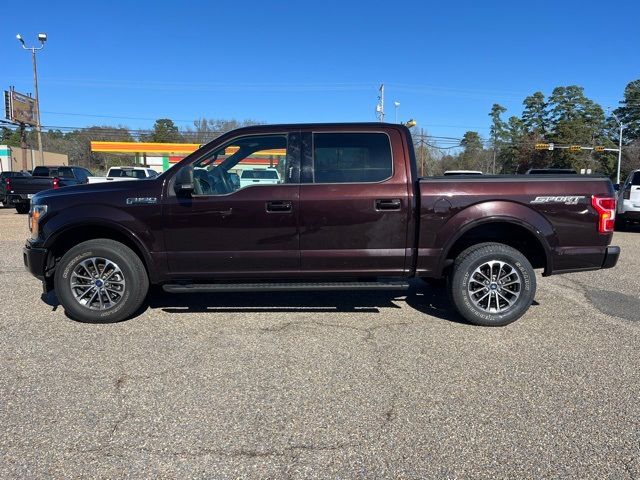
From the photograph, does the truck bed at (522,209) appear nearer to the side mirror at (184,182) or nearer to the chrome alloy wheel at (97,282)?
the side mirror at (184,182)

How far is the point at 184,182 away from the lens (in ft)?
15.4

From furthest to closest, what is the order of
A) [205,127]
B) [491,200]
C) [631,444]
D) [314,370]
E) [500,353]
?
[205,127]
[491,200]
[500,353]
[314,370]
[631,444]

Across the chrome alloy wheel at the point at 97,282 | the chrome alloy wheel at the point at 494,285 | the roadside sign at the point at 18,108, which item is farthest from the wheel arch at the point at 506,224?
the roadside sign at the point at 18,108

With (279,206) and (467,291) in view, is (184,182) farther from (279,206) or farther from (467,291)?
(467,291)

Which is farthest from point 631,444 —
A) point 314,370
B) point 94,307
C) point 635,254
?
point 635,254

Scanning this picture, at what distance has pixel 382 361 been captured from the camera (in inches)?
158

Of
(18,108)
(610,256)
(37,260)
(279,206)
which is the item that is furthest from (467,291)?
(18,108)

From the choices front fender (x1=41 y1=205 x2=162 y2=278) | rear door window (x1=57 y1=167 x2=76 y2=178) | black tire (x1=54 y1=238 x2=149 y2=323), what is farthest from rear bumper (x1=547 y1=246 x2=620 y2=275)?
rear door window (x1=57 y1=167 x2=76 y2=178)

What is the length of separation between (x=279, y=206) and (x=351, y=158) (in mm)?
895

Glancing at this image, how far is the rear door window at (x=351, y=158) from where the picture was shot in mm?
4852

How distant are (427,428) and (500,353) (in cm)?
152

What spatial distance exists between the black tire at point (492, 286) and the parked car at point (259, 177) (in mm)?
2053

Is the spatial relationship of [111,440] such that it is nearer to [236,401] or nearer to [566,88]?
[236,401]

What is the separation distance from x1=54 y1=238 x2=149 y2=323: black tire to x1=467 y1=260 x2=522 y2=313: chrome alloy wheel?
3356 millimetres
